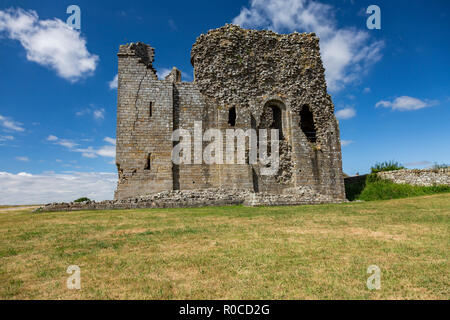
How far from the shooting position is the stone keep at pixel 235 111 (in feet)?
49.5

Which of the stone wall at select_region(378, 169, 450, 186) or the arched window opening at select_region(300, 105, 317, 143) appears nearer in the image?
the stone wall at select_region(378, 169, 450, 186)

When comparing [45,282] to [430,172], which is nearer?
[45,282]

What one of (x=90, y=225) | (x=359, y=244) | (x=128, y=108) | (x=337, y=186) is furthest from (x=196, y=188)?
(x=359, y=244)

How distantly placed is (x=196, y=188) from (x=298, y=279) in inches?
473

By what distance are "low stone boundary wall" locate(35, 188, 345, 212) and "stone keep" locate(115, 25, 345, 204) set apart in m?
0.69

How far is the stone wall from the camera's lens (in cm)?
1702

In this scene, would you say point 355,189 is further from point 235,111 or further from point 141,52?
point 141,52

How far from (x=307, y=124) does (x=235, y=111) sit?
18.5ft

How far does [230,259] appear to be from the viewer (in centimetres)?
458

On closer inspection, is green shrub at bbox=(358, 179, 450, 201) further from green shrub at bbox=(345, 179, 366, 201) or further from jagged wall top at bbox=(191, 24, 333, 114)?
jagged wall top at bbox=(191, 24, 333, 114)

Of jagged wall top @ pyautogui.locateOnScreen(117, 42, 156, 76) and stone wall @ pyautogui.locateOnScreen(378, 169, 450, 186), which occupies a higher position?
jagged wall top @ pyautogui.locateOnScreen(117, 42, 156, 76)

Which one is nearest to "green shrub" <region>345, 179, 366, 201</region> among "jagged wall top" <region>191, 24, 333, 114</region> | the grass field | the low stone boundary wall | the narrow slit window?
the low stone boundary wall
